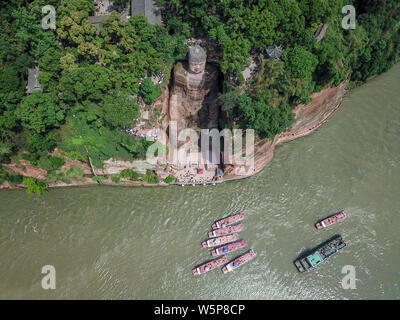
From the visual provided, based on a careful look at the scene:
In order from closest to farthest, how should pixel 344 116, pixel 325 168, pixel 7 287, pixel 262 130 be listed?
pixel 7 287
pixel 262 130
pixel 325 168
pixel 344 116

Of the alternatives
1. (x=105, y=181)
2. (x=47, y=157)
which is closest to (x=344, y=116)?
(x=105, y=181)

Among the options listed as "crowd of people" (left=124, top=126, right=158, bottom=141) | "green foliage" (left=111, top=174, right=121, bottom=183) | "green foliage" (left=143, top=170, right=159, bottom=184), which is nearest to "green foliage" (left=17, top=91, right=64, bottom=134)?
"crowd of people" (left=124, top=126, right=158, bottom=141)

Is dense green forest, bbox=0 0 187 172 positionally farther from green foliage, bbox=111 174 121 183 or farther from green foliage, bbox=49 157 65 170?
green foliage, bbox=111 174 121 183

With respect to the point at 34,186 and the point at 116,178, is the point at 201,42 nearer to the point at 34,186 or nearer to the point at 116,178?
the point at 116,178

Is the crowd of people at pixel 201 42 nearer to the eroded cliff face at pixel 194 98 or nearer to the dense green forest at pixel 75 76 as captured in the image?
the dense green forest at pixel 75 76

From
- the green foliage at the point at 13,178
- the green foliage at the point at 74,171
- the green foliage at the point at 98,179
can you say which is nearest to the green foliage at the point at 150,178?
the green foliage at the point at 98,179

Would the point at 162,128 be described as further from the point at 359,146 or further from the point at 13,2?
the point at 359,146

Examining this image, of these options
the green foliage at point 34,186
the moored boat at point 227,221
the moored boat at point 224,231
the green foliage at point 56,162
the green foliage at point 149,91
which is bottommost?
the moored boat at point 224,231
